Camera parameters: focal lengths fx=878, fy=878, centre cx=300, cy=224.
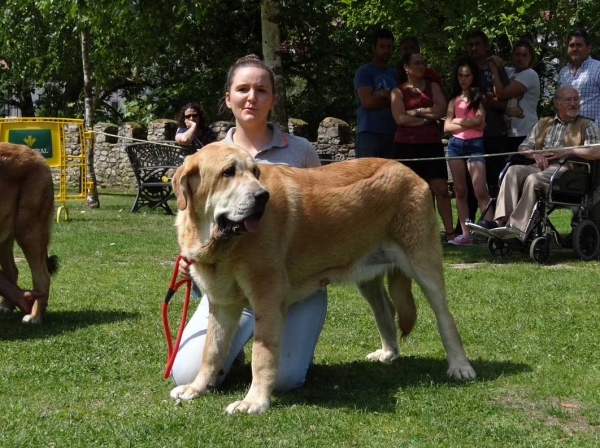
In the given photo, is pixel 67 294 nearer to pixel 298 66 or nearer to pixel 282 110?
pixel 282 110

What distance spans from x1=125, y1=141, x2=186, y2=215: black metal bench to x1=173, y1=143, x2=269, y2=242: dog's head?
38.9 feet

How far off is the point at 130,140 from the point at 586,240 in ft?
47.4

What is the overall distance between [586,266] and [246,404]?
6.27 metres

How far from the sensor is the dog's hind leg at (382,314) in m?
5.55

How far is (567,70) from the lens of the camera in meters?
10.7

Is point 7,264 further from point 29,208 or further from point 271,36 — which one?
point 271,36

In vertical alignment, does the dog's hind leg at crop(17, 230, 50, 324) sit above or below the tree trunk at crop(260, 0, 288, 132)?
below

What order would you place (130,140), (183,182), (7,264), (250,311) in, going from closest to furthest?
(183,182)
(250,311)
(7,264)
(130,140)

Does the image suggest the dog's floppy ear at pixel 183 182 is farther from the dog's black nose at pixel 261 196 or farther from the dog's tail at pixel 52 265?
the dog's tail at pixel 52 265

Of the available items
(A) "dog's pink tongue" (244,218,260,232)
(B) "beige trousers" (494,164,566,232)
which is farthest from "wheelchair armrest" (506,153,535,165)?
(A) "dog's pink tongue" (244,218,260,232)

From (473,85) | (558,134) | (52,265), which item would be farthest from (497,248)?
(52,265)

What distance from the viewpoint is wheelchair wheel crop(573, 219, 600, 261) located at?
1009 cm

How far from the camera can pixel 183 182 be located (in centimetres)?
Result: 436

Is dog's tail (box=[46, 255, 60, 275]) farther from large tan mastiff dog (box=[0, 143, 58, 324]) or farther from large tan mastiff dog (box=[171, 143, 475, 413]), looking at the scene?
large tan mastiff dog (box=[171, 143, 475, 413])
